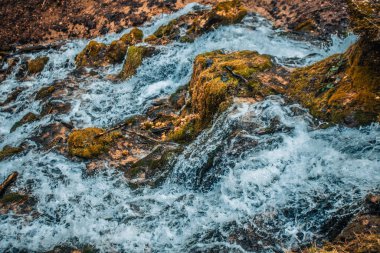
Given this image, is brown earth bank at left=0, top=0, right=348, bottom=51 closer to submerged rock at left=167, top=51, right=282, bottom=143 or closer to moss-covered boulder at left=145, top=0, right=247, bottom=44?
moss-covered boulder at left=145, top=0, right=247, bottom=44

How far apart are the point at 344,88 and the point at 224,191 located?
9.37 feet

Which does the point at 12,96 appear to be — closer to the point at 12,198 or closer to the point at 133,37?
the point at 133,37

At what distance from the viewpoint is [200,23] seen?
A: 11.5 meters

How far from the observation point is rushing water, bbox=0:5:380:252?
4.60 meters

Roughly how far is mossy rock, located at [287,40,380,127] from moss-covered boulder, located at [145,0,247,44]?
543 centimetres

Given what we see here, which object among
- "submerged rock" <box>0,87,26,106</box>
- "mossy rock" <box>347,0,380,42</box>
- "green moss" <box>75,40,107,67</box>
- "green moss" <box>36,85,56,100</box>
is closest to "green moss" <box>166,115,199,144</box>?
"mossy rock" <box>347,0,380,42</box>

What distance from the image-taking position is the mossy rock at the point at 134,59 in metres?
11.2

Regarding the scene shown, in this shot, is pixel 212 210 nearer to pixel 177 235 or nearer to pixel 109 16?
pixel 177 235

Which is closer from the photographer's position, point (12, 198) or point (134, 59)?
point (12, 198)

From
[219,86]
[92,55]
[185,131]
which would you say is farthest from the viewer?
[92,55]

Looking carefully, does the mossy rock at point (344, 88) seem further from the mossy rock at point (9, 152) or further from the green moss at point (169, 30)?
the mossy rock at point (9, 152)

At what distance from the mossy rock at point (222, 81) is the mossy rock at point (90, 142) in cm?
232

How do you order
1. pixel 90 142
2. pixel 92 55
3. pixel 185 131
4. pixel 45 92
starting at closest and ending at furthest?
pixel 185 131 < pixel 90 142 < pixel 45 92 < pixel 92 55

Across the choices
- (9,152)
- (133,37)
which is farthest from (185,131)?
(133,37)
